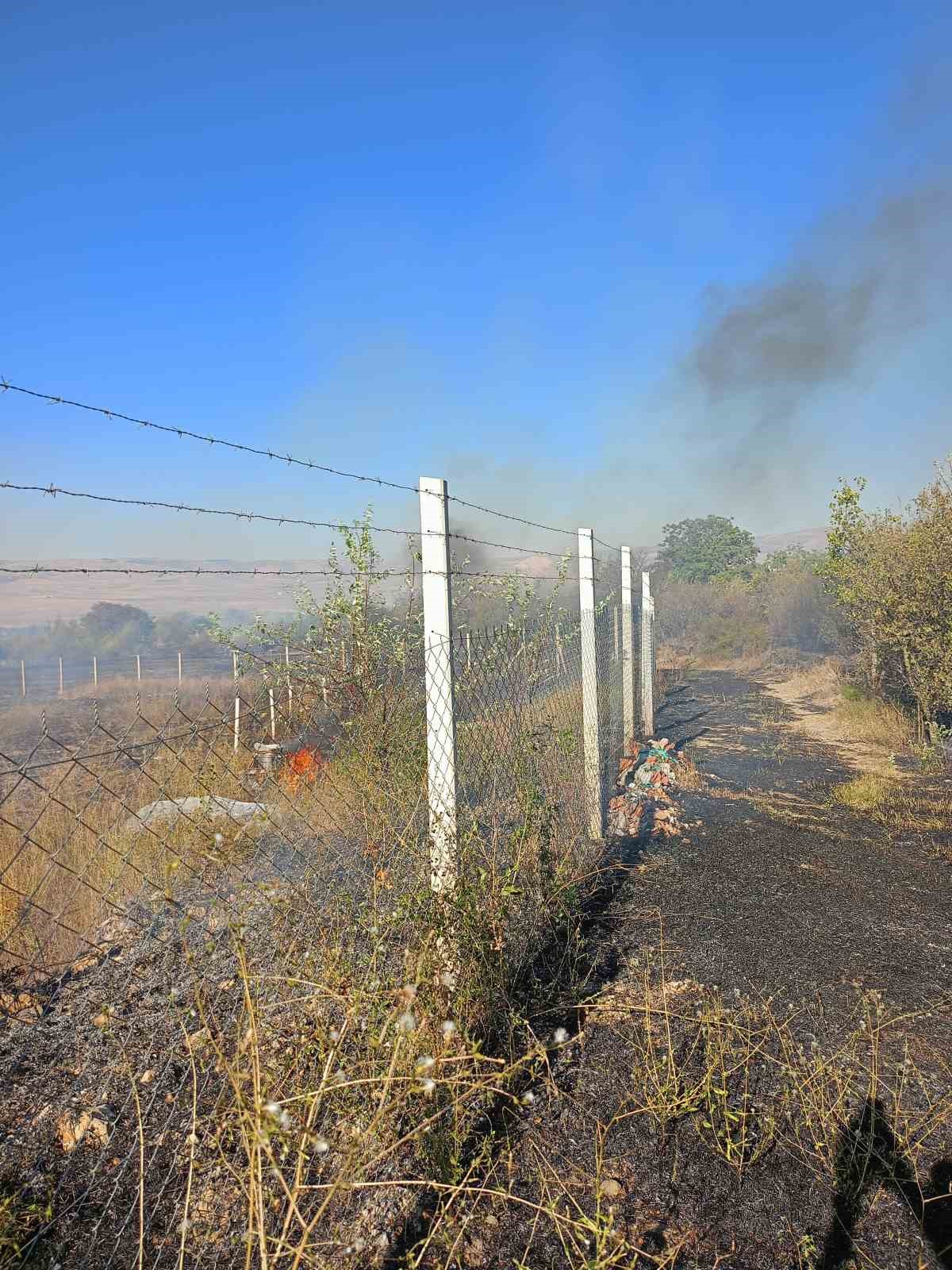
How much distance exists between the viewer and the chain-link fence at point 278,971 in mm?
1796

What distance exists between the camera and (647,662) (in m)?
10.1

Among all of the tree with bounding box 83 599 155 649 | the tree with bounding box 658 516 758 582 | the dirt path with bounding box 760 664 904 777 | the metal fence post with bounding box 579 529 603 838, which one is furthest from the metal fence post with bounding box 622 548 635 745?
the tree with bounding box 658 516 758 582

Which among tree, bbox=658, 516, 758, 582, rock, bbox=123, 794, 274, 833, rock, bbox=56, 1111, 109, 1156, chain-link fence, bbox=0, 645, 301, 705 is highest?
tree, bbox=658, 516, 758, 582

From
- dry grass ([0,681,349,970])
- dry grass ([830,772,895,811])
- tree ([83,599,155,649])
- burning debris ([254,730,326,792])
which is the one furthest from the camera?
tree ([83,599,155,649])

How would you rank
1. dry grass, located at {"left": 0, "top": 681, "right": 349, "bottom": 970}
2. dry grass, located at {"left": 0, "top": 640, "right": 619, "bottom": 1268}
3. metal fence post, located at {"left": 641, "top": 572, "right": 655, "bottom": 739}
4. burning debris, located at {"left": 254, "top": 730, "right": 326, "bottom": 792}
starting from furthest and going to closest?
metal fence post, located at {"left": 641, "top": 572, "right": 655, "bottom": 739} → burning debris, located at {"left": 254, "top": 730, "right": 326, "bottom": 792} → dry grass, located at {"left": 0, "top": 681, "right": 349, "bottom": 970} → dry grass, located at {"left": 0, "top": 640, "right": 619, "bottom": 1268}

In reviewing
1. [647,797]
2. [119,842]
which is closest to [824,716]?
[647,797]

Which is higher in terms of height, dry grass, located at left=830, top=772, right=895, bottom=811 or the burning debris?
the burning debris

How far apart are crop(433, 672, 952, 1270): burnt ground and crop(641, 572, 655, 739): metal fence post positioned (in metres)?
5.19

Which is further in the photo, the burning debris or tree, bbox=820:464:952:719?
tree, bbox=820:464:952:719

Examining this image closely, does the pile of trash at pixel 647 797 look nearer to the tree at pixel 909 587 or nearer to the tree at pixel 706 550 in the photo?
the tree at pixel 909 587

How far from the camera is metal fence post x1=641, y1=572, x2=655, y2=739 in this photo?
9851mm

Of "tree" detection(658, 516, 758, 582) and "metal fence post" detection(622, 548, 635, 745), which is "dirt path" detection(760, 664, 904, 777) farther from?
"tree" detection(658, 516, 758, 582)

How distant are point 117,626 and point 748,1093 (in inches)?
1204

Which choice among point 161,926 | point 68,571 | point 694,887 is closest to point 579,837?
point 694,887
